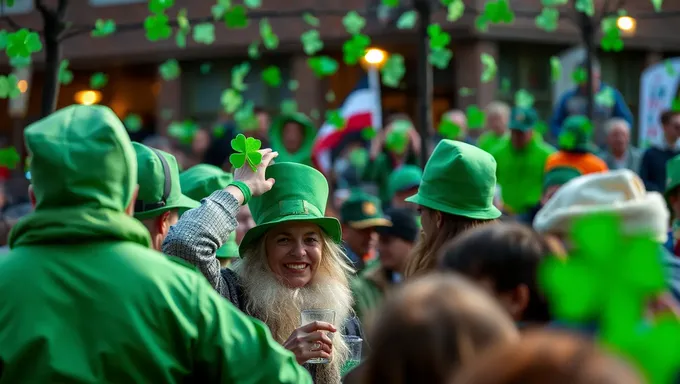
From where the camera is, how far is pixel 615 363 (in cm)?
193

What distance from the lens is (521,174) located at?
11.7 m

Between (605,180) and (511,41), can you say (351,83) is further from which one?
(605,180)

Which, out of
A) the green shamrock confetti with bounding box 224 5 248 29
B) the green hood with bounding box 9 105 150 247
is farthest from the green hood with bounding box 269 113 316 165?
the green hood with bounding box 9 105 150 247

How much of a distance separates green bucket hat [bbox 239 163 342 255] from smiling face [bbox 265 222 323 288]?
0.05m

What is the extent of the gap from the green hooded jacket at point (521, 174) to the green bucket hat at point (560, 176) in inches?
83.9

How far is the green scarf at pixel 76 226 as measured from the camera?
321 cm

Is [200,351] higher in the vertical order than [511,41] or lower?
higher

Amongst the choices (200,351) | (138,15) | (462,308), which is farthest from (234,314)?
(138,15)

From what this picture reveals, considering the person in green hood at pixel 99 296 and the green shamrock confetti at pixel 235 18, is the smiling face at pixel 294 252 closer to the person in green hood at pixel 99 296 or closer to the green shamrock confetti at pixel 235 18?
the person in green hood at pixel 99 296

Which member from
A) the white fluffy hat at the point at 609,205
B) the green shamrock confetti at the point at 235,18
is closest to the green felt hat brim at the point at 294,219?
the white fluffy hat at the point at 609,205

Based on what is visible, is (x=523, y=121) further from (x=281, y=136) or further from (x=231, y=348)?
(x=231, y=348)

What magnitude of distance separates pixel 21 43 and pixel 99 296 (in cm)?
408

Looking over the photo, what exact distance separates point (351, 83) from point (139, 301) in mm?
20346

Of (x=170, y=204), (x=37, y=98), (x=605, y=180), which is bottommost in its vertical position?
(x=37, y=98)
